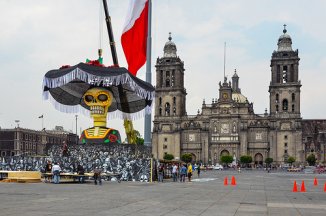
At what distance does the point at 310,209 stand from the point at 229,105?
99.1 metres

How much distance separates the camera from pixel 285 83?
10906 cm

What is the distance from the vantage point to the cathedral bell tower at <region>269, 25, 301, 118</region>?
10844 centimetres

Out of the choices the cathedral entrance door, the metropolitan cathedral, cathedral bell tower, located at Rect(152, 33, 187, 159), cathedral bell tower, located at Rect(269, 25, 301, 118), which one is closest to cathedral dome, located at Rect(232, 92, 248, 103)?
the metropolitan cathedral

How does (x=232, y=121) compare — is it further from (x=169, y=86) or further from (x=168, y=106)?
(x=169, y=86)

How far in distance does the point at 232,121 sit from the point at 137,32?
86.8 meters

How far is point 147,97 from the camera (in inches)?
1200

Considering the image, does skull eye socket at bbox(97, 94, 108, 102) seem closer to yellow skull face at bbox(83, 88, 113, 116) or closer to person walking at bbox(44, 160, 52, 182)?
yellow skull face at bbox(83, 88, 113, 116)

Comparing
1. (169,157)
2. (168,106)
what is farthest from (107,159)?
(168,106)

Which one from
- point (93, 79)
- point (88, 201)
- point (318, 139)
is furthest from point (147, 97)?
point (318, 139)

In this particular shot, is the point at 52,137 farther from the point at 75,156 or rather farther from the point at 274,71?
the point at 75,156

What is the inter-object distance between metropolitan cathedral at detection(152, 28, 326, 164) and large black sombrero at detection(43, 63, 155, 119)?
79.8m

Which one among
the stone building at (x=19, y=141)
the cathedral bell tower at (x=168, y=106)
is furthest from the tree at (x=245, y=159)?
the stone building at (x=19, y=141)

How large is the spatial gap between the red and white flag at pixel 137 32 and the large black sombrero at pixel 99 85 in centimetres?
113

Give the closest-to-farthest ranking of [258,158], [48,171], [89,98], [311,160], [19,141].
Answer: [48,171] < [89,98] < [311,160] < [258,158] < [19,141]
